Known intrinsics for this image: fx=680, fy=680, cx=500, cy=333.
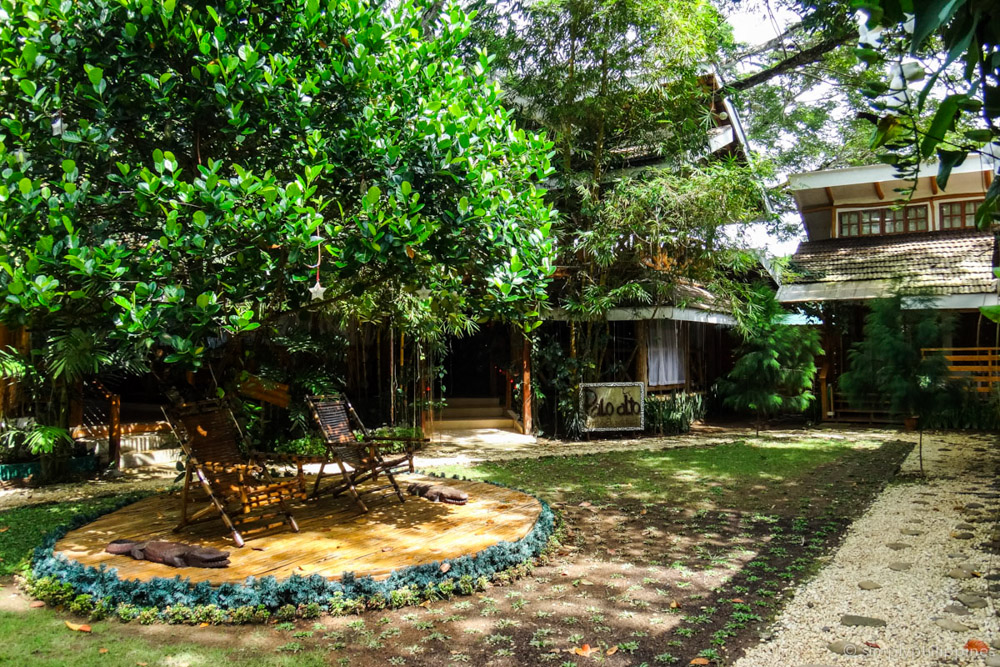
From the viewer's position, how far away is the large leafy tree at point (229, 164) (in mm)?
3920

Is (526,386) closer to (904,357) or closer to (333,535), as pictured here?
(904,357)

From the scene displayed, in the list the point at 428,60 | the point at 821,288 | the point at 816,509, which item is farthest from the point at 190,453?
the point at 821,288

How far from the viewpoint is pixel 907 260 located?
1369cm

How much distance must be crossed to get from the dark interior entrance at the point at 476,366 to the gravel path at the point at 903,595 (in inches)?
331

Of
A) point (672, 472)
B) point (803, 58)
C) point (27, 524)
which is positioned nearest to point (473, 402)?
point (672, 472)

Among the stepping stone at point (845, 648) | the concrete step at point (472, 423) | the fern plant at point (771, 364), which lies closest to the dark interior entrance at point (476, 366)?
the concrete step at point (472, 423)

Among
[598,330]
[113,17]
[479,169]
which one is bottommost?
[598,330]

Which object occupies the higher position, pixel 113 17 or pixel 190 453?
pixel 113 17

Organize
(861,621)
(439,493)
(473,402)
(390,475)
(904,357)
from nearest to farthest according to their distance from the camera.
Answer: (861,621)
(390,475)
(439,493)
(904,357)
(473,402)

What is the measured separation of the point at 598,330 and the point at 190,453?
841 cm

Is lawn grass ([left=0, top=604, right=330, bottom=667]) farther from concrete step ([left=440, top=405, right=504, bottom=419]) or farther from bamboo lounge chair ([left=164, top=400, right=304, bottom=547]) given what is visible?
concrete step ([left=440, top=405, right=504, bottom=419])

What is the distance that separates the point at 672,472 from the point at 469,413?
5270 millimetres

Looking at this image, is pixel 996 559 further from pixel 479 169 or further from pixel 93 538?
pixel 93 538

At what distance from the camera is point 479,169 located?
191 inches
